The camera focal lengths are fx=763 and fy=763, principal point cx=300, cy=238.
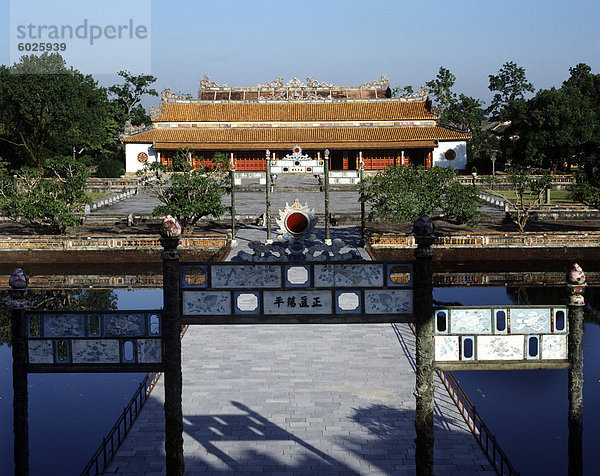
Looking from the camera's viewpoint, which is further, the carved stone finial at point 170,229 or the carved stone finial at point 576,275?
the carved stone finial at point 170,229

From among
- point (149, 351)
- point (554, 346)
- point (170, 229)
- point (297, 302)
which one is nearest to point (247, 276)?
point (297, 302)

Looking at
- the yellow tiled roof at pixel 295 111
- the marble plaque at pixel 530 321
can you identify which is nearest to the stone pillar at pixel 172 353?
the marble plaque at pixel 530 321

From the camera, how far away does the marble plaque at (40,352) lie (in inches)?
396

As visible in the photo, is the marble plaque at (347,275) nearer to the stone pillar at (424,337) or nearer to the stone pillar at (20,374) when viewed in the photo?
the stone pillar at (424,337)

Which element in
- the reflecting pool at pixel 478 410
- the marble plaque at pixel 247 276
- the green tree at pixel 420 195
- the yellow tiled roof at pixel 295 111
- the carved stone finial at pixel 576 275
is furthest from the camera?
the yellow tiled roof at pixel 295 111

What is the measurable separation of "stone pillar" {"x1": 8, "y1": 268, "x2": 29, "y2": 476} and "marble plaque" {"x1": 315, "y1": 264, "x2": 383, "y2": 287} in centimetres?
383

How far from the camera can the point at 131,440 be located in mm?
13461

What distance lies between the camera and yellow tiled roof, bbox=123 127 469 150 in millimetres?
62531

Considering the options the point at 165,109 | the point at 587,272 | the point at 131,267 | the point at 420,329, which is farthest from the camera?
the point at 165,109

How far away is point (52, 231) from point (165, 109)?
3062 centimetres

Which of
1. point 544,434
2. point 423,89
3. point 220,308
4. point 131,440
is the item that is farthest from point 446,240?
point 423,89

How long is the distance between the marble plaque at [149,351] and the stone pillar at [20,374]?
150 cm

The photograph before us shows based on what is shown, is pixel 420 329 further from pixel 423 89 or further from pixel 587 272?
pixel 423 89

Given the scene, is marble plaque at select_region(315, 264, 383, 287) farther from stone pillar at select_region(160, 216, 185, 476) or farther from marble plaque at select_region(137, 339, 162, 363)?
marble plaque at select_region(137, 339, 162, 363)
